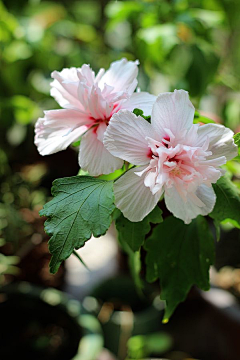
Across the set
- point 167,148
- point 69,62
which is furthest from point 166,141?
point 69,62

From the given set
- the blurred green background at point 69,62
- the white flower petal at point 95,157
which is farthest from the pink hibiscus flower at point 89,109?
the blurred green background at point 69,62

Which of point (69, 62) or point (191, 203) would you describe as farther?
A: point (69, 62)

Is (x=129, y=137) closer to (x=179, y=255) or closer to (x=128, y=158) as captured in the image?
(x=128, y=158)

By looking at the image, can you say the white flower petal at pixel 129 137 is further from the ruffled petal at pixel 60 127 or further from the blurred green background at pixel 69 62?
the blurred green background at pixel 69 62

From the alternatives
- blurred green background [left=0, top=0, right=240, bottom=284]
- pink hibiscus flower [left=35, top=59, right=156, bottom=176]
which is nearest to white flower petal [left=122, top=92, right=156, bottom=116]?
pink hibiscus flower [left=35, top=59, right=156, bottom=176]

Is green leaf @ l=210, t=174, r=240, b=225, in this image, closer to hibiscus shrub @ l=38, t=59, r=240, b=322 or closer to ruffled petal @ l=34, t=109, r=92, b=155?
hibiscus shrub @ l=38, t=59, r=240, b=322

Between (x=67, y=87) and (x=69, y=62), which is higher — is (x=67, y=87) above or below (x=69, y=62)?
above

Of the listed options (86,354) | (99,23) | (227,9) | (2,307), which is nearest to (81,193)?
(86,354)
